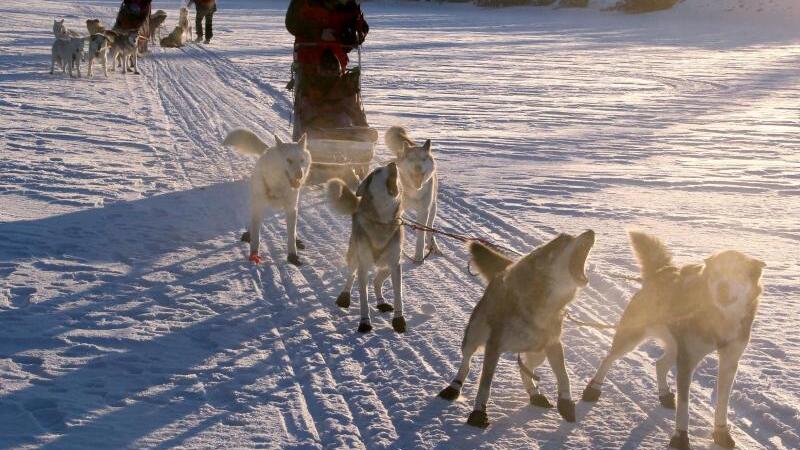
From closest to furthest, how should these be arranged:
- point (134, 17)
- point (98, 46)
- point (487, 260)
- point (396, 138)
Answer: point (487, 260)
point (396, 138)
point (98, 46)
point (134, 17)

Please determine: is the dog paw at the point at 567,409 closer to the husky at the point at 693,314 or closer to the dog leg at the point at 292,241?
the husky at the point at 693,314

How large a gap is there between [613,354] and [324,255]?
2.78 metres

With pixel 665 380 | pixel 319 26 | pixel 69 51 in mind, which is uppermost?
pixel 319 26

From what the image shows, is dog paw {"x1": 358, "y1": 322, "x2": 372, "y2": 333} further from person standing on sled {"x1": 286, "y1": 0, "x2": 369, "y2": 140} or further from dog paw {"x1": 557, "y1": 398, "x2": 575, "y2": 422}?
person standing on sled {"x1": 286, "y1": 0, "x2": 369, "y2": 140}

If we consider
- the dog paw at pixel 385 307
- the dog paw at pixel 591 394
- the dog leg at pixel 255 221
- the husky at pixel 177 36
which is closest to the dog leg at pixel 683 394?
the dog paw at pixel 591 394

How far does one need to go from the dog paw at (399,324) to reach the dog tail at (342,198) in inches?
27.7

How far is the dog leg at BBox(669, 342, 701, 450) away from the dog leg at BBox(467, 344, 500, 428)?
715 mm

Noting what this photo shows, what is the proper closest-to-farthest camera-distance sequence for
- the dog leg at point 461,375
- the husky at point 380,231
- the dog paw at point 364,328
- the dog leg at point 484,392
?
the dog leg at point 484,392 → the dog leg at point 461,375 → the dog paw at point 364,328 → the husky at point 380,231

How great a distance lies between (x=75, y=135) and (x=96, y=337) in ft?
21.0

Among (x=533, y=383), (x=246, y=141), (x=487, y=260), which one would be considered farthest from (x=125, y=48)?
(x=533, y=383)

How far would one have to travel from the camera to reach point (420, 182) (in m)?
6.26

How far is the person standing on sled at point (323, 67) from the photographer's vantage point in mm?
8773

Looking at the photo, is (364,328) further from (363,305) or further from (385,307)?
(385,307)

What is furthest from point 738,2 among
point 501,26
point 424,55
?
point 424,55
